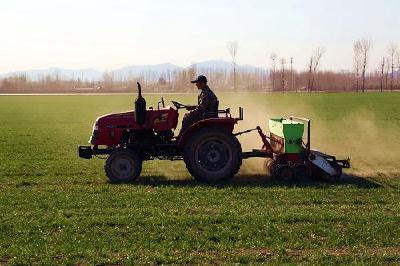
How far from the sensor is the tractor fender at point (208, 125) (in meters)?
11.3

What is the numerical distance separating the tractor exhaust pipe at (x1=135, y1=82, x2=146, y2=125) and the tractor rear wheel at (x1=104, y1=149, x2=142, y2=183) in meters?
0.70

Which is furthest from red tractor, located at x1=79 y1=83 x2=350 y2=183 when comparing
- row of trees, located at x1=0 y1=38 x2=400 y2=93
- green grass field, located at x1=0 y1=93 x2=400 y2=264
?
row of trees, located at x1=0 y1=38 x2=400 y2=93

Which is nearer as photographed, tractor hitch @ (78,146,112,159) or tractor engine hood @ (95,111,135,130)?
tractor engine hood @ (95,111,135,130)

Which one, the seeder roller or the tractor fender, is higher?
the tractor fender

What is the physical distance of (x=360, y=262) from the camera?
634 centimetres

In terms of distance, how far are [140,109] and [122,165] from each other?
1229 mm

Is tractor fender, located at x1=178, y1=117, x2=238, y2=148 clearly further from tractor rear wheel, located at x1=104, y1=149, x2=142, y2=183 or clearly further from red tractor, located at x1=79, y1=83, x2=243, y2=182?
tractor rear wheel, located at x1=104, y1=149, x2=142, y2=183

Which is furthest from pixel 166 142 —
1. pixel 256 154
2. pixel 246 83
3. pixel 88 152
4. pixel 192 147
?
pixel 246 83

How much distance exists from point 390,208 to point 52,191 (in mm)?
6147

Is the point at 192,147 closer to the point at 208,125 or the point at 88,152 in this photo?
the point at 208,125

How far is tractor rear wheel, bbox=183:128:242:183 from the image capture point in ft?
37.2

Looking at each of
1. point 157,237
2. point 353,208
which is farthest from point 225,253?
point 353,208

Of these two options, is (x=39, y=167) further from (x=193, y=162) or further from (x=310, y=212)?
(x=310, y=212)

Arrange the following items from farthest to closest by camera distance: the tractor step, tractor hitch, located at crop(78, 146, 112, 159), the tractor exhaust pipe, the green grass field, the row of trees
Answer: the row of trees < tractor hitch, located at crop(78, 146, 112, 159) < the tractor step < the tractor exhaust pipe < the green grass field
